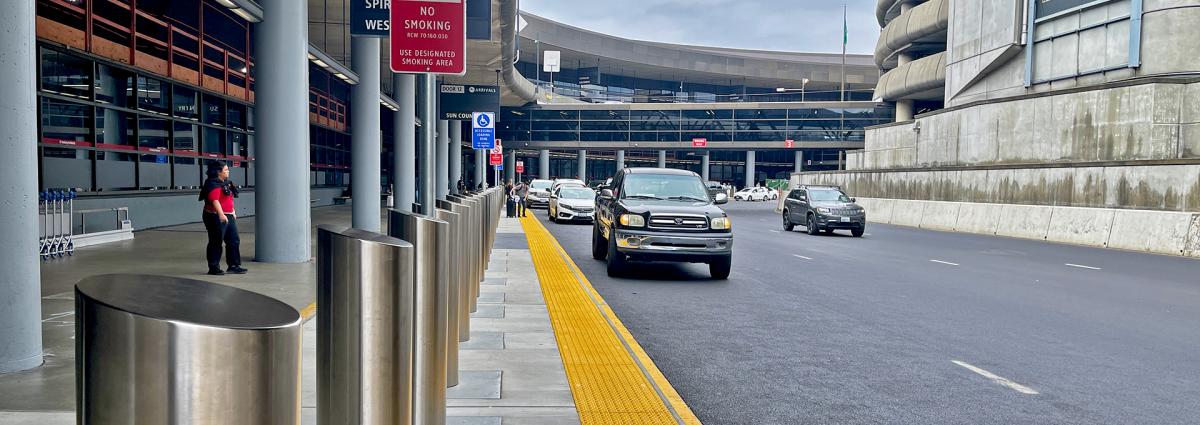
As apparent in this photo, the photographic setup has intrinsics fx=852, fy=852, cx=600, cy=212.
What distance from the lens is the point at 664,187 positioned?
14078 mm

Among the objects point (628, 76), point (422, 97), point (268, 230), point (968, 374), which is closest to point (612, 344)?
point (968, 374)

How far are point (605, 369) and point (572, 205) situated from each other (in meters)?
23.6

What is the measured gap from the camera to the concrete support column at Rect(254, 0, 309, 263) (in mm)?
11891

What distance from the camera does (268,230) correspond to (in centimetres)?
1205

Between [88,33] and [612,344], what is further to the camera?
[88,33]

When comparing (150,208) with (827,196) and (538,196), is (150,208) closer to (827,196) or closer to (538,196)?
(827,196)

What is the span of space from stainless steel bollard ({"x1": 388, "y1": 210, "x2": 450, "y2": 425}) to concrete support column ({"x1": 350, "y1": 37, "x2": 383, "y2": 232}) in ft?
36.9

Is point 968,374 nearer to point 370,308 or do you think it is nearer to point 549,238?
point 370,308

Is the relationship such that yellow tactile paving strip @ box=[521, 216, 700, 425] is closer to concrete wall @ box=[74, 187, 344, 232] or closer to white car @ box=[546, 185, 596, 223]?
concrete wall @ box=[74, 187, 344, 232]

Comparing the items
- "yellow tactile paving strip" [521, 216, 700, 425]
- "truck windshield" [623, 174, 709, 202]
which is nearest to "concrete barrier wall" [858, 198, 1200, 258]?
"truck windshield" [623, 174, 709, 202]

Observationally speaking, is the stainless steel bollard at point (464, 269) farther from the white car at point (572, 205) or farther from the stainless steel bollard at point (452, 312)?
the white car at point (572, 205)

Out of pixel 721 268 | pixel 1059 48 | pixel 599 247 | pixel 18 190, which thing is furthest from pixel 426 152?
pixel 1059 48

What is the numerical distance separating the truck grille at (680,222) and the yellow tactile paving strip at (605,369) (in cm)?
235

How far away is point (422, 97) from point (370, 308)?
6.13m
